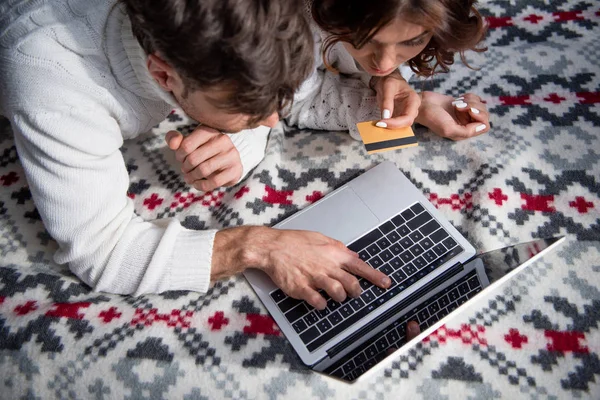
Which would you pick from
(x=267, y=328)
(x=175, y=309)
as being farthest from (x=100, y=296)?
Result: (x=267, y=328)

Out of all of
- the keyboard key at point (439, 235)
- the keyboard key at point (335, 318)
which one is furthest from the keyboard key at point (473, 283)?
the keyboard key at point (335, 318)

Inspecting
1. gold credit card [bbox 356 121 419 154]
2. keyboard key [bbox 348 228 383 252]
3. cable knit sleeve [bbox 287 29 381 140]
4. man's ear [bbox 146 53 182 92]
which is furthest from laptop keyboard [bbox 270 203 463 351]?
man's ear [bbox 146 53 182 92]

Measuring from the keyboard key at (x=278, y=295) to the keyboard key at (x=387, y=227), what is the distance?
21 centimetres

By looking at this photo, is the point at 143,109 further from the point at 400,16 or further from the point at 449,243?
the point at 449,243

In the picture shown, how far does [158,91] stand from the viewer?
829 millimetres

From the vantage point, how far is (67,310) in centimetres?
88

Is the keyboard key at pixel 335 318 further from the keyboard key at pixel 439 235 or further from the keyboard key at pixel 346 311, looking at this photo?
the keyboard key at pixel 439 235

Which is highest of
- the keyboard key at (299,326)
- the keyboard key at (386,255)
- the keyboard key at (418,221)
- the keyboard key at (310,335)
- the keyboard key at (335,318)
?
the keyboard key at (418,221)

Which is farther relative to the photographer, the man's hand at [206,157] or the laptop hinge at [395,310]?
the man's hand at [206,157]

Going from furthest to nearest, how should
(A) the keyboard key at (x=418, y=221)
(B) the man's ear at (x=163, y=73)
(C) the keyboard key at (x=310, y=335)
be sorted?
(A) the keyboard key at (x=418, y=221) → (C) the keyboard key at (x=310, y=335) → (B) the man's ear at (x=163, y=73)

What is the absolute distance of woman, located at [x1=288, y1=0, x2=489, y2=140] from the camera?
75 centimetres

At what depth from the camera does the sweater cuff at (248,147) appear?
1.01 meters

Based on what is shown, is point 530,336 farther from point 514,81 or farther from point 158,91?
point 158,91

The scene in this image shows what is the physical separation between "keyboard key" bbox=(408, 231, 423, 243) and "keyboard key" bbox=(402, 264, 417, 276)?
0.05 metres
